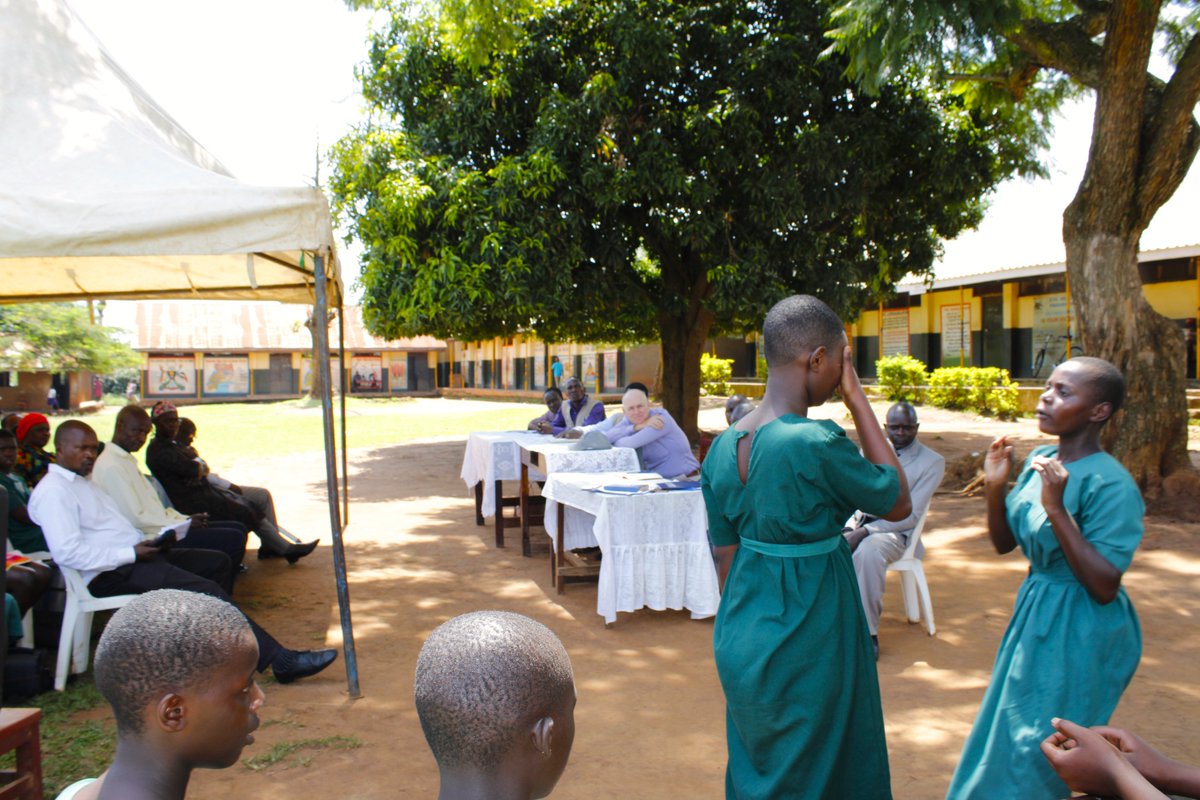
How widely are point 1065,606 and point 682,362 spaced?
1121cm

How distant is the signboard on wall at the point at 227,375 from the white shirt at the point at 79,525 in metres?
37.9

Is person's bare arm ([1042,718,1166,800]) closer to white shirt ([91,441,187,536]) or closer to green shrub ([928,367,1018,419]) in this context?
white shirt ([91,441,187,536])

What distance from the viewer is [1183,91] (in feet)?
26.4

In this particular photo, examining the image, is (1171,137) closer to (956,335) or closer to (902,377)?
(902,377)

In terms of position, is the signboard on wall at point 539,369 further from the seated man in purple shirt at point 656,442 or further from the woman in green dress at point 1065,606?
the woman in green dress at point 1065,606

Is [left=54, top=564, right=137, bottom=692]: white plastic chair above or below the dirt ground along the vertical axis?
above

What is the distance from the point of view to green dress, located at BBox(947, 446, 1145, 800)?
7.76ft

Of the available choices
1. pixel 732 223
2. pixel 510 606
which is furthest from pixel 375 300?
pixel 510 606

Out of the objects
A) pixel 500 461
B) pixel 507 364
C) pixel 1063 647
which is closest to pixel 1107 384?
pixel 1063 647

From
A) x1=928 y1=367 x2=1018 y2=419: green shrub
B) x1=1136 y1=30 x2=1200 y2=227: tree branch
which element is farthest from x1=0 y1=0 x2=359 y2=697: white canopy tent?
x1=928 y1=367 x2=1018 y2=419: green shrub

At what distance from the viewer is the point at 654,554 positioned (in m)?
5.75

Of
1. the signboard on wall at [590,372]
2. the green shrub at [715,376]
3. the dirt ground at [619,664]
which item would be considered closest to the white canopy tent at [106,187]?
the dirt ground at [619,664]

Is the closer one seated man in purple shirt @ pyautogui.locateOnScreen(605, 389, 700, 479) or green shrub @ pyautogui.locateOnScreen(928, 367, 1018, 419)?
seated man in purple shirt @ pyautogui.locateOnScreen(605, 389, 700, 479)

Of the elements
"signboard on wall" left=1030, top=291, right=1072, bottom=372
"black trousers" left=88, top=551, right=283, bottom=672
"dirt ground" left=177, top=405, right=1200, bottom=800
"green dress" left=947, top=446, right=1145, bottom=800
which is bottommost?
"dirt ground" left=177, top=405, right=1200, bottom=800
